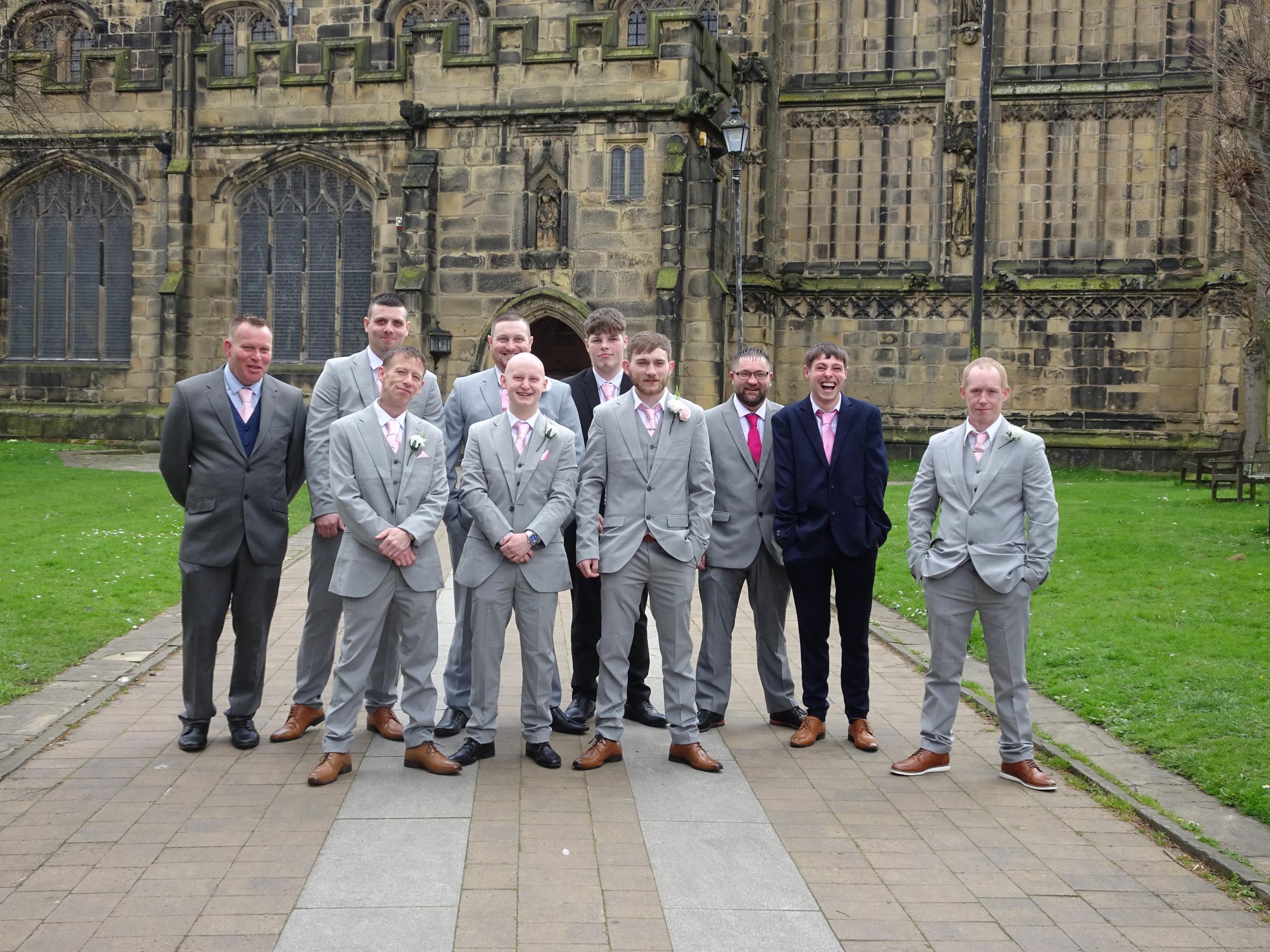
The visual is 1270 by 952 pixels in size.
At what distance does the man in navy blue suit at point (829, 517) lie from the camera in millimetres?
7258

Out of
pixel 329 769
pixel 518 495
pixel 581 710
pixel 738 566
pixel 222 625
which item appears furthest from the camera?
pixel 581 710

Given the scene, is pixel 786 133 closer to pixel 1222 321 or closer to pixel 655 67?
pixel 655 67

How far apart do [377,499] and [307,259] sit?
19.5 meters

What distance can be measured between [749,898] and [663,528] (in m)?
2.39

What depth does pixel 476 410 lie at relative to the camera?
7621 mm

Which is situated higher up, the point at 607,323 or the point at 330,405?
the point at 607,323

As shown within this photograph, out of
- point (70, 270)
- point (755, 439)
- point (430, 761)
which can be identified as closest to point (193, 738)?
point (430, 761)

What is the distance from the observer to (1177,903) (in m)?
4.91

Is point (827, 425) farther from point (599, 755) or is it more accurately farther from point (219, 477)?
point (219, 477)

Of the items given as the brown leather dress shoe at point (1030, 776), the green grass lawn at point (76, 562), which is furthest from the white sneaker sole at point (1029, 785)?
the green grass lawn at point (76, 562)

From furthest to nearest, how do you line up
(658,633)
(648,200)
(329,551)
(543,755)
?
(648,200) < (329,551) < (658,633) < (543,755)

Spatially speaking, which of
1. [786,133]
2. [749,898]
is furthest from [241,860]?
[786,133]

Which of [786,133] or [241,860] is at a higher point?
[786,133]

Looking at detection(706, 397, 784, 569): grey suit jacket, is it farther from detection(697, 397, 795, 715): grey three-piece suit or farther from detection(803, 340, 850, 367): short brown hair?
detection(803, 340, 850, 367): short brown hair
